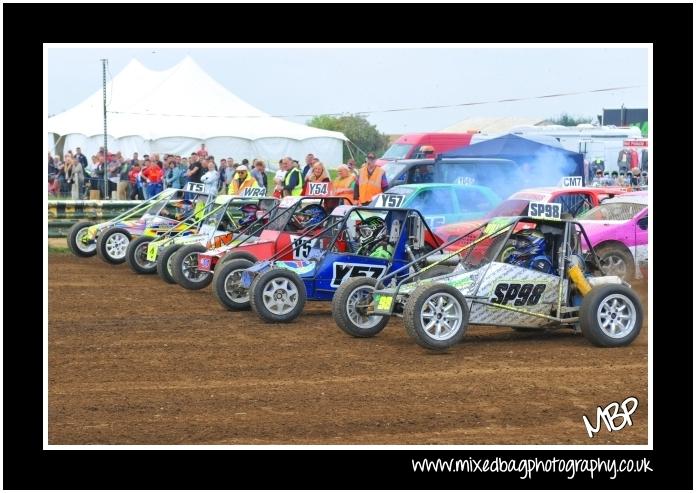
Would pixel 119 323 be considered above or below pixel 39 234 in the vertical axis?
below

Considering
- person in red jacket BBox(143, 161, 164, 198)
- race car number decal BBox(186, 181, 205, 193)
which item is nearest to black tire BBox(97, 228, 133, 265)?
race car number decal BBox(186, 181, 205, 193)

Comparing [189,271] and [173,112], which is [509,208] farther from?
[173,112]

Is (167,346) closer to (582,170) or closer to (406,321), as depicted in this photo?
(406,321)

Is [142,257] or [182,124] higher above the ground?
[182,124]

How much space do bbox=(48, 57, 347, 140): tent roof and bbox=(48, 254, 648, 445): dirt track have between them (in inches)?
643

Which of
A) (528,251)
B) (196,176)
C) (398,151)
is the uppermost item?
(398,151)

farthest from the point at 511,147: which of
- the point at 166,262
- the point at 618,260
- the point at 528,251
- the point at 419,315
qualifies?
the point at 419,315

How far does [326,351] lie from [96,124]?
68.3 ft

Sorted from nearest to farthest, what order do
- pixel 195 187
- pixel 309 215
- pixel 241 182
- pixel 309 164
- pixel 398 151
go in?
pixel 309 215
pixel 195 187
pixel 241 182
pixel 309 164
pixel 398 151

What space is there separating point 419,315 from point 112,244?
9613mm

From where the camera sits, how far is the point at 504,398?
8047 mm

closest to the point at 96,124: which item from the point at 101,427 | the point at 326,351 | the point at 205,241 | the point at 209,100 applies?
the point at 209,100

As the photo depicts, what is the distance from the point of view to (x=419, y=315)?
962 centimetres

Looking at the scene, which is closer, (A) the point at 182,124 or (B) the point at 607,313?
(B) the point at 607,313
